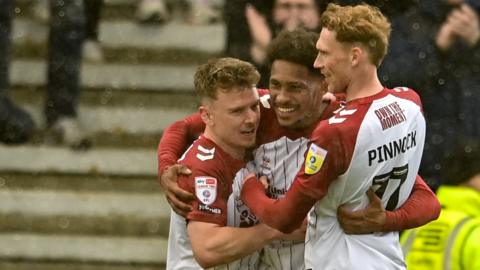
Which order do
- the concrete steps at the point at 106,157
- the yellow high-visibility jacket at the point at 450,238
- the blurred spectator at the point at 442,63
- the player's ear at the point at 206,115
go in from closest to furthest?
the player's ear at the point at 206,115 → the yellow high-visibility jacket at the point at 450,238 → the blurred spectator at the point at 442,63 → the concrete steps at the point at 106,157

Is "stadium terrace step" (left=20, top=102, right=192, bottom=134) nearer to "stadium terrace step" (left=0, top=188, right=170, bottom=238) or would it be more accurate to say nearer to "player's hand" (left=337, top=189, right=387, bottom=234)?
"stadium terrace step" (left=0, top=188, right=170, bottom=238)

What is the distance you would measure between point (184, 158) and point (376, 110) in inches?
36.8

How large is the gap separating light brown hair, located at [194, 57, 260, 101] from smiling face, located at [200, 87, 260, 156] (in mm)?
20

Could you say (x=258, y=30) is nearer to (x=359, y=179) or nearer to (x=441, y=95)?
(x=441, y=95)

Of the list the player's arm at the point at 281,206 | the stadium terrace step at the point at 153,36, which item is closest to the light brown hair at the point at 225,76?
the player's arm at the point at 281,206

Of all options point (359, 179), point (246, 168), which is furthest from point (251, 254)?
point (359, 179)

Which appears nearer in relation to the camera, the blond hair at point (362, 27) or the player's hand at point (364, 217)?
the blond hair at point (362, 27)

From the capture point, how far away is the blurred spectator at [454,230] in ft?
21.2

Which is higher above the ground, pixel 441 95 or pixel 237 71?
pixel 237 71

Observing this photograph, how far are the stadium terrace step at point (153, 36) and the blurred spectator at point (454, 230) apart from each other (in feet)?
10.3

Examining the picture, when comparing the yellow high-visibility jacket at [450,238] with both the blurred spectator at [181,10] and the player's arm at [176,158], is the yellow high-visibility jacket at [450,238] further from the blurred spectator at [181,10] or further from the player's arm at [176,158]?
the blurred spectator at [181,10]

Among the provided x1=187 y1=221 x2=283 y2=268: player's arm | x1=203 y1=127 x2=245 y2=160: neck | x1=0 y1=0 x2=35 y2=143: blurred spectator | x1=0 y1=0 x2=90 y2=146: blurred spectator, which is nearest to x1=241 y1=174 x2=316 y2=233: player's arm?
x1=187 y1=221 x2=283 y2=268: player's arm

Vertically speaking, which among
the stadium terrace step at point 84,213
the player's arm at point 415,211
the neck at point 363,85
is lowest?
the stadium terrace step at point 84,213

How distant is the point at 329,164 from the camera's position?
18.3 feet
